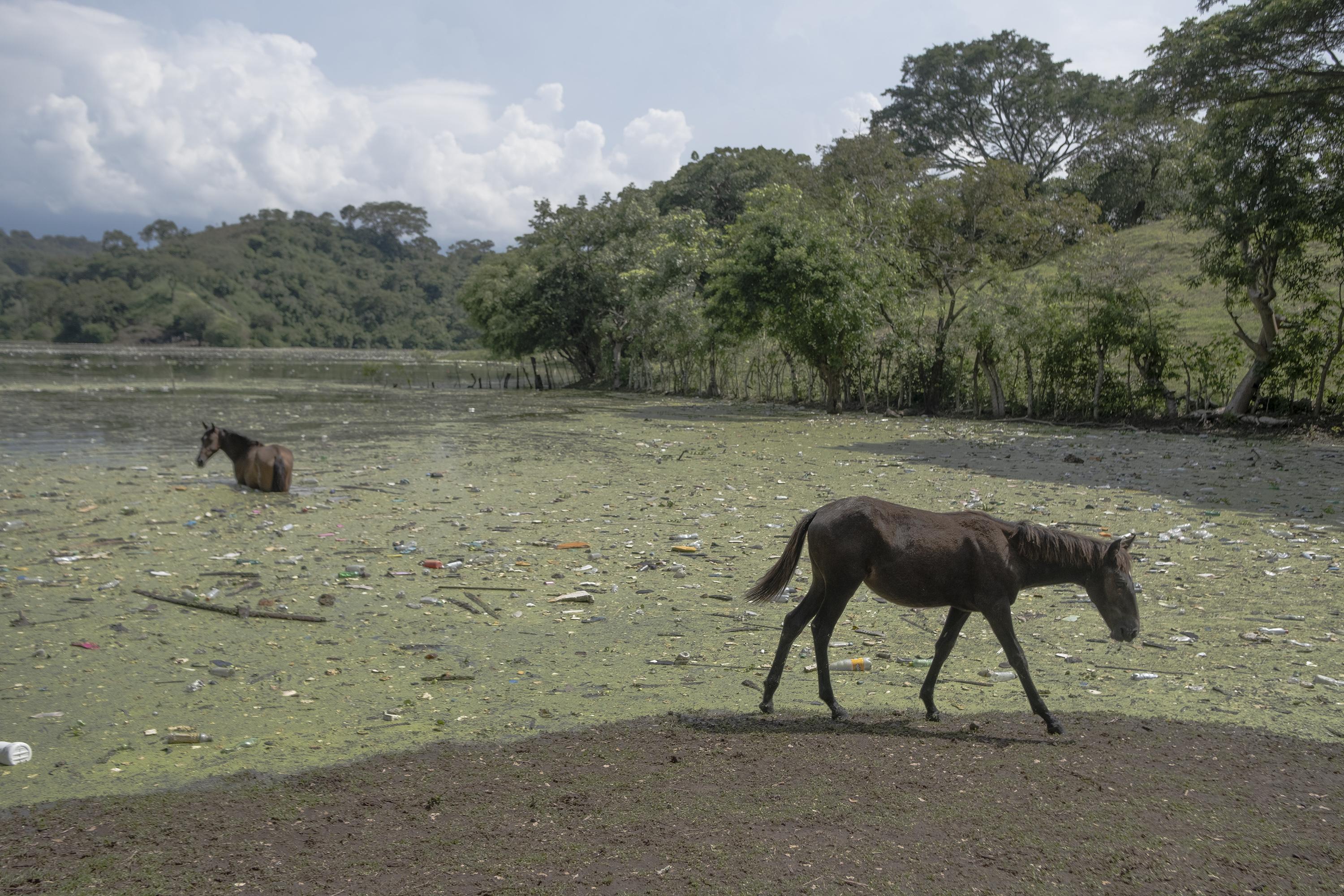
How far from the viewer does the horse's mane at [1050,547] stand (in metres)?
5.22

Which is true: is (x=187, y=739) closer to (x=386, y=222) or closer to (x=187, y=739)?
(x=187, y=739)

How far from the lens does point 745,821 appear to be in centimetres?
392

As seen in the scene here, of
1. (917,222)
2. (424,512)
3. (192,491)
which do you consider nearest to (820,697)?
(424,512)

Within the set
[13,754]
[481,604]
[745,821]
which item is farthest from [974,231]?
[13,754]

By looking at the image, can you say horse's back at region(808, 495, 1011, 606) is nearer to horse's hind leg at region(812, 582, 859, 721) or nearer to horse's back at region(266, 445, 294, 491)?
horse's hind leg at region(812, 582, 859, 721)

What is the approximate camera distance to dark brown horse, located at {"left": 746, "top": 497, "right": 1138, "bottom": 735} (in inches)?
200

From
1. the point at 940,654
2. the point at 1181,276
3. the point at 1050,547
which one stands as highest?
the point at 1181,276

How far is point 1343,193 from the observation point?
1734cm

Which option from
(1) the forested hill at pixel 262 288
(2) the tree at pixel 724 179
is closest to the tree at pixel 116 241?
(1) the forested hill at pixel 262 288

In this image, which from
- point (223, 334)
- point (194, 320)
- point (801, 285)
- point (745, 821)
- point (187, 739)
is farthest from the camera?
point (223, 334)

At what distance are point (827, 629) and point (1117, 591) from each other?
5.85 ft

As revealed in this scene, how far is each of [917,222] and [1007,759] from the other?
26220 millimetres

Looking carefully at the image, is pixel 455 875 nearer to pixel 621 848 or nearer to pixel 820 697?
Answer: pixel 621 848

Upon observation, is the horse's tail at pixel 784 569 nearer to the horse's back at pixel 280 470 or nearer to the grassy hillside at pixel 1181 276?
the horse's back at pixel 280 470
